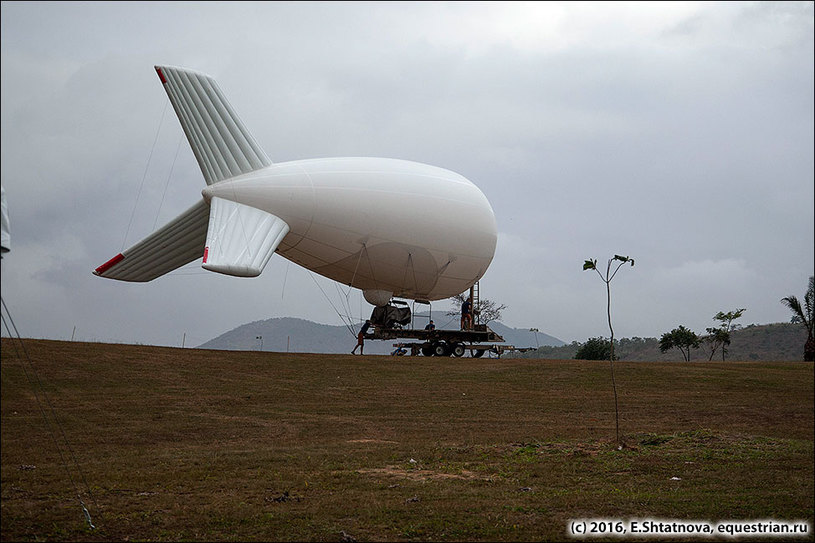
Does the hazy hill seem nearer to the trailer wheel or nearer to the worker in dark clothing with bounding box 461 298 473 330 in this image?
the worker in dark clothing with bounding box 461 298 473 330

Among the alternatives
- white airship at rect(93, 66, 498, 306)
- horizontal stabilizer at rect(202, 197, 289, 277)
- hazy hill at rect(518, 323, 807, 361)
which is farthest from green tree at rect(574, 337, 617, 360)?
horizontal stabilizer at rect(202, 197, 289, 277)

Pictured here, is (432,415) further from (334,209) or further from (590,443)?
(334,209)

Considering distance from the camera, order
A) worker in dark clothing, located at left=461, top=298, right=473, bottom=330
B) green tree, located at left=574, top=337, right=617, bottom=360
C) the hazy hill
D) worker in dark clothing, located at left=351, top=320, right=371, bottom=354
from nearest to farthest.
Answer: worker in dark clothing, located at left=351, top=320, right=371, bottom=354
worker in dark clothing, located at left=461, top=298, right=473, bottom=330
green tree, located at left=574, top=337, right=617, bottom=360
the hazy hill

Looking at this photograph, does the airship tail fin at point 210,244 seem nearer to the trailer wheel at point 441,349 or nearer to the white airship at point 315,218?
the white airship at point 315,218

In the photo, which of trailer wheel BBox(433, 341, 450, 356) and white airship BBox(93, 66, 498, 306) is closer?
white airship BBox(93, 66, 498, 306)

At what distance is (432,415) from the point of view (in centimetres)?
1897

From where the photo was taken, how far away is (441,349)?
33.0 metres

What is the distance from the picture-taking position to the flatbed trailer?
103ft

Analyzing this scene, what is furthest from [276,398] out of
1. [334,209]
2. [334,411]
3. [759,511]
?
[759,511]

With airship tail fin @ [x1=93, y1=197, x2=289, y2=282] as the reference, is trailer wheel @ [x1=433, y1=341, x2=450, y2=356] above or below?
below

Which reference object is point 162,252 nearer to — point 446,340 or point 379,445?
point 446,340

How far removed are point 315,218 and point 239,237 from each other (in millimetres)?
3563

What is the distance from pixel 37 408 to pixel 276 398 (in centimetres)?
1128

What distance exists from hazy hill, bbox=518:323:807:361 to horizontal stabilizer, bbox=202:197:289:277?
23.5 metres
